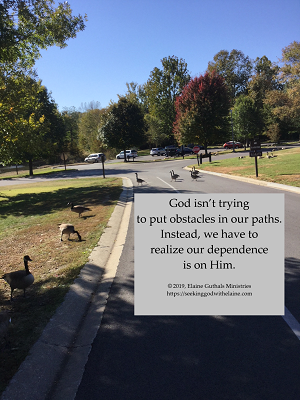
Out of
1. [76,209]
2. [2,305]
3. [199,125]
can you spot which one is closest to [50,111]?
[199,125]

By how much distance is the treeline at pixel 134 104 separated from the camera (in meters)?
17.5

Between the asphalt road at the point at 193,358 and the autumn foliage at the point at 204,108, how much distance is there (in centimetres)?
3696

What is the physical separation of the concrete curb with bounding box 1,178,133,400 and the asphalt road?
0.15m

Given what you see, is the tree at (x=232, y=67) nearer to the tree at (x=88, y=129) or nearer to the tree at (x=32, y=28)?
the tree at (x=88, y=129)

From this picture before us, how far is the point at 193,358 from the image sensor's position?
10.8 ft

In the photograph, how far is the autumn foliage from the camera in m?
39.2

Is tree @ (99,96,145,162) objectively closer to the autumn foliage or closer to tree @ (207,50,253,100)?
the autumn foliage

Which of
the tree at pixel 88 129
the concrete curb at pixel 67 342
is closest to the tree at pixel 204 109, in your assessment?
the concrete curb at pixel 67 342

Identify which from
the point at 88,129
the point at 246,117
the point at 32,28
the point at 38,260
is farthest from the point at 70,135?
the point at 38,260

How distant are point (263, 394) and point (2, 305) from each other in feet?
12.1

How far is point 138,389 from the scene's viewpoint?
9.47 ft

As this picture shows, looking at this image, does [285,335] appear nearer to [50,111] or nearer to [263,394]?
[263,394]

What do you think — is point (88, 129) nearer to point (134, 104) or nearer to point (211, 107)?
point (134, 104)

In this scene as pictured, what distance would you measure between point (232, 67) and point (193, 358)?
86.8 meters
